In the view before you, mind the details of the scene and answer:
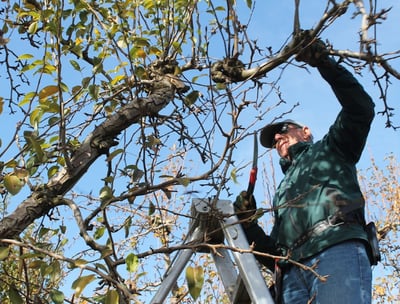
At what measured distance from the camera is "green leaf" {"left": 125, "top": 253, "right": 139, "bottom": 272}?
5.41 ft

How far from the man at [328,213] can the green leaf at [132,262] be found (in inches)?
27.4

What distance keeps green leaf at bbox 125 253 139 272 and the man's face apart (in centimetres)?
152

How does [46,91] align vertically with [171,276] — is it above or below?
above

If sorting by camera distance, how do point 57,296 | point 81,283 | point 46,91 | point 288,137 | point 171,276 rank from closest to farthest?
point 81,283
point 57,296
point 46,91
point 171,276
point 288,137

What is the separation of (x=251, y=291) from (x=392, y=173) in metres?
7.94

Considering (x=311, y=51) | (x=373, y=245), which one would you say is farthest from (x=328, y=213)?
(x=311, y=51)

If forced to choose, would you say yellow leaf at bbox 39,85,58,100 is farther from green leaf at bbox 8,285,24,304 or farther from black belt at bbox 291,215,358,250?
black belt at bbox 291,215,358,250

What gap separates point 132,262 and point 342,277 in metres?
0.96

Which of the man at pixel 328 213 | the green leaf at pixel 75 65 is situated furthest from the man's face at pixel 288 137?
the green leaf at pixel 75 65

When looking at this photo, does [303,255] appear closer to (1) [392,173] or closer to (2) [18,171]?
(2) [18,171]

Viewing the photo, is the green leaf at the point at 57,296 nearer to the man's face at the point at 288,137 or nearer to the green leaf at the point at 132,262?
the green leaf at the point at 132,262

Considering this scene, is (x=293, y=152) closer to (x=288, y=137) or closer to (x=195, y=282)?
(x=288, y=137)

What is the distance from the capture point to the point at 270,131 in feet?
10.4

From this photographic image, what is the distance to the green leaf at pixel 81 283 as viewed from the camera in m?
1.57
